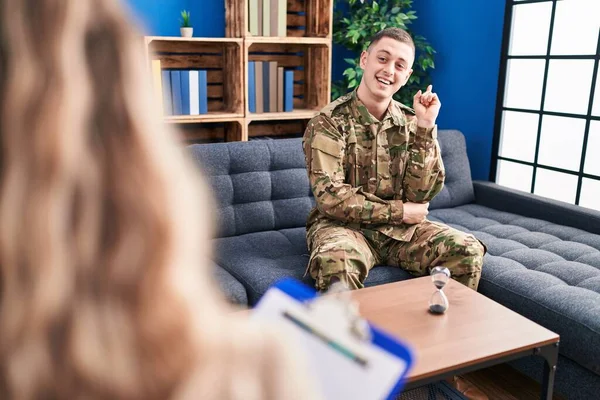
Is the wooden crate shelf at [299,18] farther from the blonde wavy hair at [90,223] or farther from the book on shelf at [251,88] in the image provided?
the blonde wavy hair at [90,223]

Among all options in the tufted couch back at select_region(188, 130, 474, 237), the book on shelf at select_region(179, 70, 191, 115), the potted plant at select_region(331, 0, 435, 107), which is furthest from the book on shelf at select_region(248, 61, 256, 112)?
the tufted couch back at select_region(188, 130, 474, 237)

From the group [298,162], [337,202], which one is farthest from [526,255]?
[298,162]

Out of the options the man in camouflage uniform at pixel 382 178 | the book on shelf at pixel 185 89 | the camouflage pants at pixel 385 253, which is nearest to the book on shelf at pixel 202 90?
the book on shelf at pixel 185 89

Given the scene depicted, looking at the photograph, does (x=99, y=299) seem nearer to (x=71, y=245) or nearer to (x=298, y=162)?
(x=71, y=245)

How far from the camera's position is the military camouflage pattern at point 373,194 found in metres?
2.15

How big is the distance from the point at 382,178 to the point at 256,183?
1.89 ft

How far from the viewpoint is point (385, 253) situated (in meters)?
2.30

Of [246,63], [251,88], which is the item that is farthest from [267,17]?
[251,88]

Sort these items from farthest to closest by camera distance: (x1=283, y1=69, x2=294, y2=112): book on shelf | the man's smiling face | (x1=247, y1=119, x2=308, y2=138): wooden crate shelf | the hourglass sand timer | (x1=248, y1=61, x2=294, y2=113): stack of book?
1. (x1=247, y1=119, x2=308, y2=138): wooden crate shelf
2. (x1=283, y1=69, x2=294, y2=112): book on shelf
3. (x1=248, y1=61, x2=294, y2=113): stack of book
4. the man's smiling face
5. the hourglass sand timer

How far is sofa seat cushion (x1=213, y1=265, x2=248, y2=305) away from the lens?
80.2 inches

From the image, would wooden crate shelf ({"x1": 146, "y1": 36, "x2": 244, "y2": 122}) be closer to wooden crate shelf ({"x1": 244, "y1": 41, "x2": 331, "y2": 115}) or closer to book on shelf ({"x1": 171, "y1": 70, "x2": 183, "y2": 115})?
book on shelf ({"x1": 171, "y1": 70, "x2": 183, "y2": 115})

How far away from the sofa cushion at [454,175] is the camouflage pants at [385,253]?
760 millimetres

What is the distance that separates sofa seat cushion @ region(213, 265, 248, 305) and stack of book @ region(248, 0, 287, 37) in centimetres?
170

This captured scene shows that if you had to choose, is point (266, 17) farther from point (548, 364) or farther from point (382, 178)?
point (548, 364)
